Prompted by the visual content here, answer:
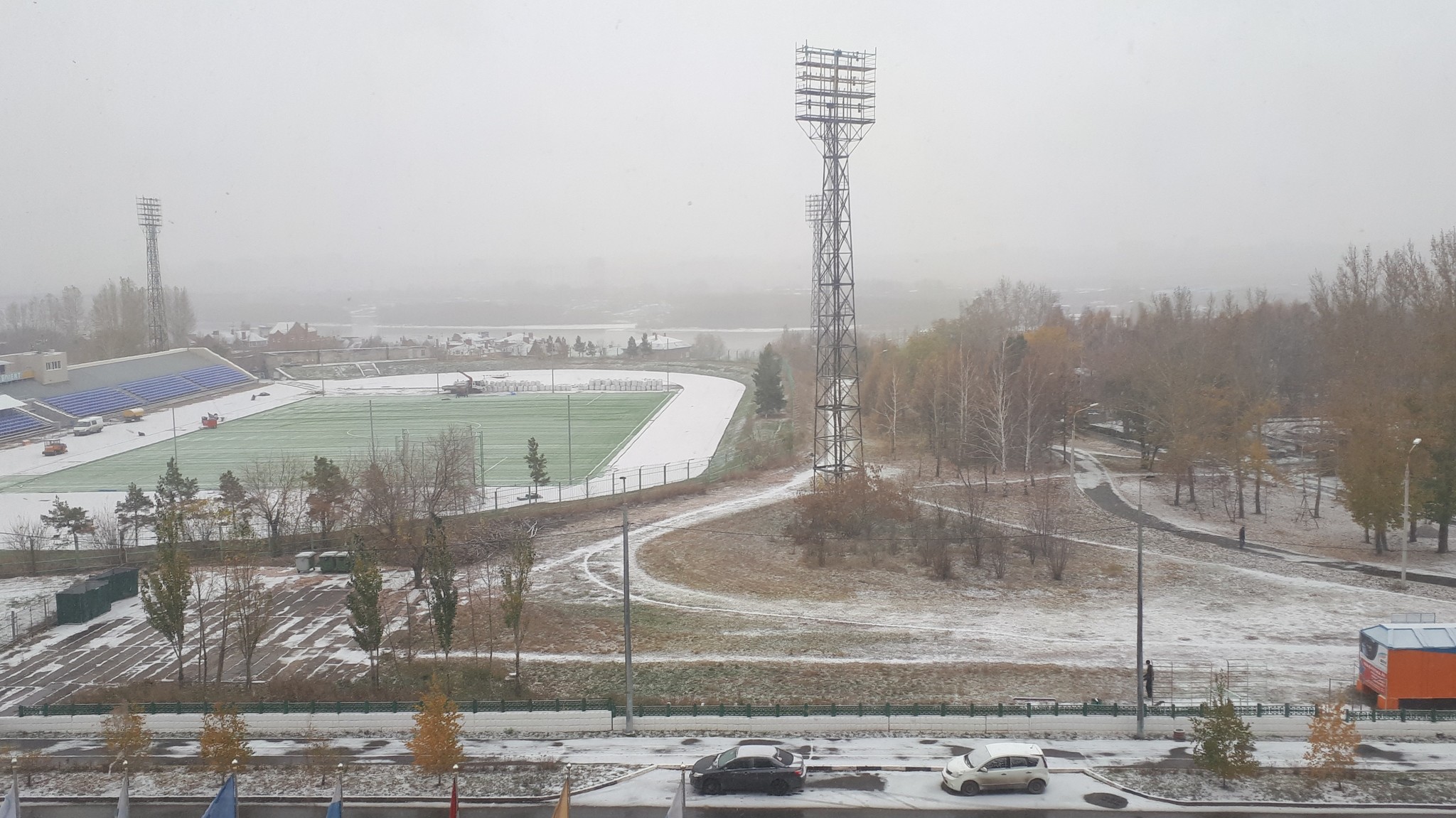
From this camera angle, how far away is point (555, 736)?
1422 cm

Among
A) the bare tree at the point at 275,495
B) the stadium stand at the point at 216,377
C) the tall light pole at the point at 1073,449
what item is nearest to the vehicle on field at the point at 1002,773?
the tall light pole at the point at 1073,449

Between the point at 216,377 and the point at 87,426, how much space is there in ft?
63.6

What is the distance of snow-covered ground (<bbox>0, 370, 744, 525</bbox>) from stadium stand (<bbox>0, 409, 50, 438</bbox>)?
2.28 metres

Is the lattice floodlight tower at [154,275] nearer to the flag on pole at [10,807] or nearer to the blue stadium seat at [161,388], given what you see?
the blue stadium seat at [161,388]

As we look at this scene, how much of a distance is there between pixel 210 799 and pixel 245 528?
34.4 ft

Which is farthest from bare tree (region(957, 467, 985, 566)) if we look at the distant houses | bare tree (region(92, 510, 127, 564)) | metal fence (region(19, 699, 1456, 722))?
the distant houses

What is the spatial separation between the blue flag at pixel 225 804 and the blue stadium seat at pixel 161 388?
56440mm

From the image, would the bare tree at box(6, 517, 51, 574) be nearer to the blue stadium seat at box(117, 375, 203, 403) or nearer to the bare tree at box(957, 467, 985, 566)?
the bare tree at box(957, 467, 985, 566)

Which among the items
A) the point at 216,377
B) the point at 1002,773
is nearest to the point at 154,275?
the point at 216,377

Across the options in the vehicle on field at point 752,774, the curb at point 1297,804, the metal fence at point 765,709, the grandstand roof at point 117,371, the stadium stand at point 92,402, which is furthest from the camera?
the grandstand roof at point 117,371

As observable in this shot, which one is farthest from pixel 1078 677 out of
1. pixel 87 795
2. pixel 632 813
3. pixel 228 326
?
pixel 228 326

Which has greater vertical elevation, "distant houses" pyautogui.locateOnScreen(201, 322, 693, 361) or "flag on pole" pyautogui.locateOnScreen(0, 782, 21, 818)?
"distant houses" pyautogui.locateOnScreen(201, 322, 693, 361)

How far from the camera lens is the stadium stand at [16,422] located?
4616cm

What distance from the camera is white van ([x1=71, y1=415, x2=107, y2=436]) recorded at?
47.5 m
